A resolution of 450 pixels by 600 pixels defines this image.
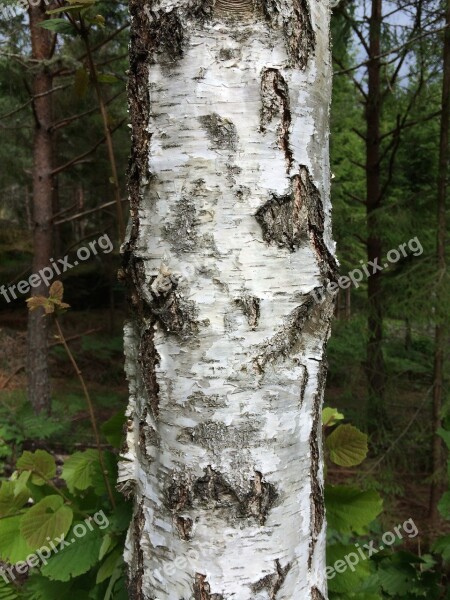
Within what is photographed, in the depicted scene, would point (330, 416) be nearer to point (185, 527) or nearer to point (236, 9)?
point (185, 527)

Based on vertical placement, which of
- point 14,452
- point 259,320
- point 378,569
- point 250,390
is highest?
point 259,320

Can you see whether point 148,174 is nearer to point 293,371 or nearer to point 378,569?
point 293,371

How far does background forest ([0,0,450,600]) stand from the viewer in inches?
46.9

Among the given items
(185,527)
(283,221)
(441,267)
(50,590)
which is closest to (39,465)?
(50,590)

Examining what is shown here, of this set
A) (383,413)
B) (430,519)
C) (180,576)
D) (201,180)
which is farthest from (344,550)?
(383,413)

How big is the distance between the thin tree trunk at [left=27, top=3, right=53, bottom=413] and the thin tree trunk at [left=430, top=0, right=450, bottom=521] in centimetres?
345

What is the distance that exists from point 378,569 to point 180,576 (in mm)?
1090

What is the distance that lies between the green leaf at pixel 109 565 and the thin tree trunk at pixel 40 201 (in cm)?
440

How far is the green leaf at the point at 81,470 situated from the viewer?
1273 millimetres

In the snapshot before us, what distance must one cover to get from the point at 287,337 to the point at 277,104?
0.38 m

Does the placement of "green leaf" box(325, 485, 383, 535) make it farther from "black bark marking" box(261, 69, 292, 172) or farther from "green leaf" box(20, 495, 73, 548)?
"black bark marking" box(261, 69, 292, 172)

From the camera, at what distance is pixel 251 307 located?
2.65 ft

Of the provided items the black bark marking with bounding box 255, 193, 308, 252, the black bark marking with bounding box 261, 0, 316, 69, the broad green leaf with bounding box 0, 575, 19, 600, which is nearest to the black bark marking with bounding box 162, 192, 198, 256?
the black bark marking with bounding box 255, 193, 308, 252

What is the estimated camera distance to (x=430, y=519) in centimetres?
421
